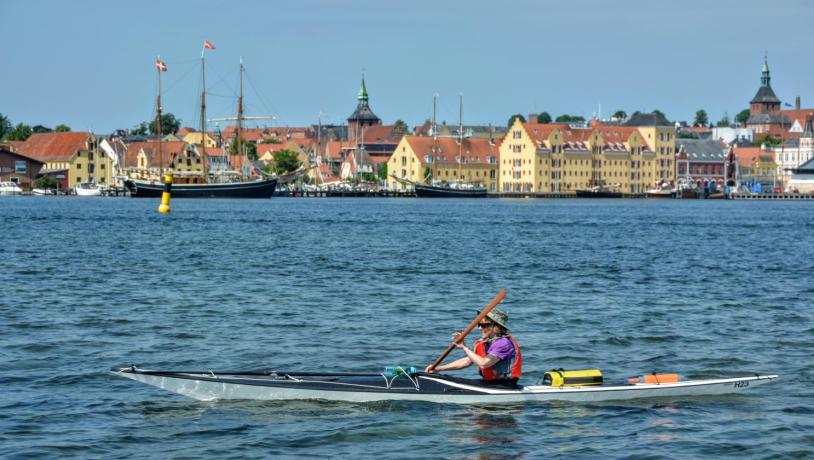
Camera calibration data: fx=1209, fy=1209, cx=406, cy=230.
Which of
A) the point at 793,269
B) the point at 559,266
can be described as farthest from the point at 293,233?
the point at 793,269

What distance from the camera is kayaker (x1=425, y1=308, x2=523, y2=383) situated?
65.5ft

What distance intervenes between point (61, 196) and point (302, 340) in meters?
176

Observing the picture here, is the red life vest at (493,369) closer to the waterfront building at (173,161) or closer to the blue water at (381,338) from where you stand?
the blue water at (381,338)

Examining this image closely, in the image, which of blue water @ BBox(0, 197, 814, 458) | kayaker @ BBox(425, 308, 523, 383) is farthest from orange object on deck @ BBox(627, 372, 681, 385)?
kayaker @ BBox(425, 308, 523, 383)

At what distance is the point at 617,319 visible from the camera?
32625 millimetres

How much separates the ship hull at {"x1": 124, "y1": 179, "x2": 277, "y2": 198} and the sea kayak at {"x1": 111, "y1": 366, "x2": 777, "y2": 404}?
481 ft

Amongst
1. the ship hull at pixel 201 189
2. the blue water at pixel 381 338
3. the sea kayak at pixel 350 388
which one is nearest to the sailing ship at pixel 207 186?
the ship hull at pixel 201 189

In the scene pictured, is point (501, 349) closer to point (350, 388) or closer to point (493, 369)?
point (493, 369)

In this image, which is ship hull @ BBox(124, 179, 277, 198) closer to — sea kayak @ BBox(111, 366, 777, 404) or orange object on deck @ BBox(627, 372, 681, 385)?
sea kayak @ BBox(111, 366, 777, 404)

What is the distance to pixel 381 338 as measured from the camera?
28391 mm

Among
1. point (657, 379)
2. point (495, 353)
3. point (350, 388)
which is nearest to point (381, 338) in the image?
point (350, 388)

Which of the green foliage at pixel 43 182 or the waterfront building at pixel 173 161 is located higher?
the waterfront building at pixel 173 161

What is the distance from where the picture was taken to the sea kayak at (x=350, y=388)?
65.4 ft

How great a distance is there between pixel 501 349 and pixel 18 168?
616 feet
